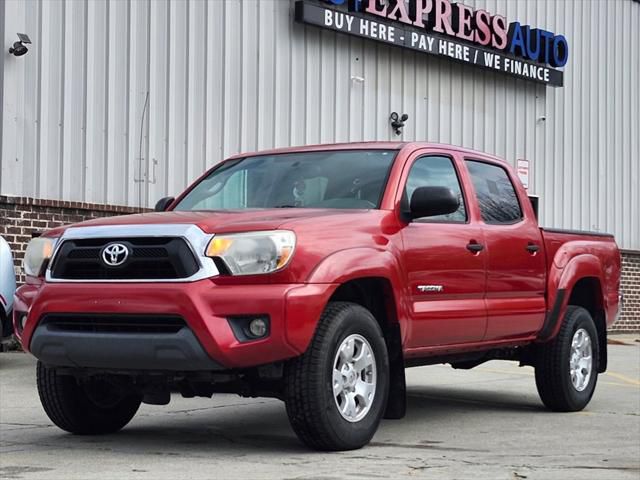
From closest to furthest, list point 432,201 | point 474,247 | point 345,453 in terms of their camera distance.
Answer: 1. point 345,453
2. point 432,201
3. point 474,247

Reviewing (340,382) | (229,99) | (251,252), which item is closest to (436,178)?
(340,382)

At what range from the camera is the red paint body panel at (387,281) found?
5980mm

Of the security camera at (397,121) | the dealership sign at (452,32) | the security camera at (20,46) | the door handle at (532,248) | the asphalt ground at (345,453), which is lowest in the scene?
the asphalt ground at (345,453)

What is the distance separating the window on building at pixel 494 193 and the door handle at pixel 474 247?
0.39 m

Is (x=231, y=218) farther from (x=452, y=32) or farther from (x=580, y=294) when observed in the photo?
(x=452, y=32)

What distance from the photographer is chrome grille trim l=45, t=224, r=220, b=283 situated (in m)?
6.04

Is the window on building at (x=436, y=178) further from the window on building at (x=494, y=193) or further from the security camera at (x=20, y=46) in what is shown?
the security camera at (x=20, y=46)

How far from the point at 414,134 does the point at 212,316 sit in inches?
561

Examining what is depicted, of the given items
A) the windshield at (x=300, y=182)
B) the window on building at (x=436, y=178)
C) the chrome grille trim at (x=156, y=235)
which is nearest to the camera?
the chrome grille trim at (x=156, y=235)

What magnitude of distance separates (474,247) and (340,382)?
1796 mm

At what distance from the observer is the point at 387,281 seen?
6809 mm

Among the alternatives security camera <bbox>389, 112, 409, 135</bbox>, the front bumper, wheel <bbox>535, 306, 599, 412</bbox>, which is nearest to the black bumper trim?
the front bumper

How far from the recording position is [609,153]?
978 inches

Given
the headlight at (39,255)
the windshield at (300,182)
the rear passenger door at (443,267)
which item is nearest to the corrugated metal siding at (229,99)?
the windshield at (300,182)
